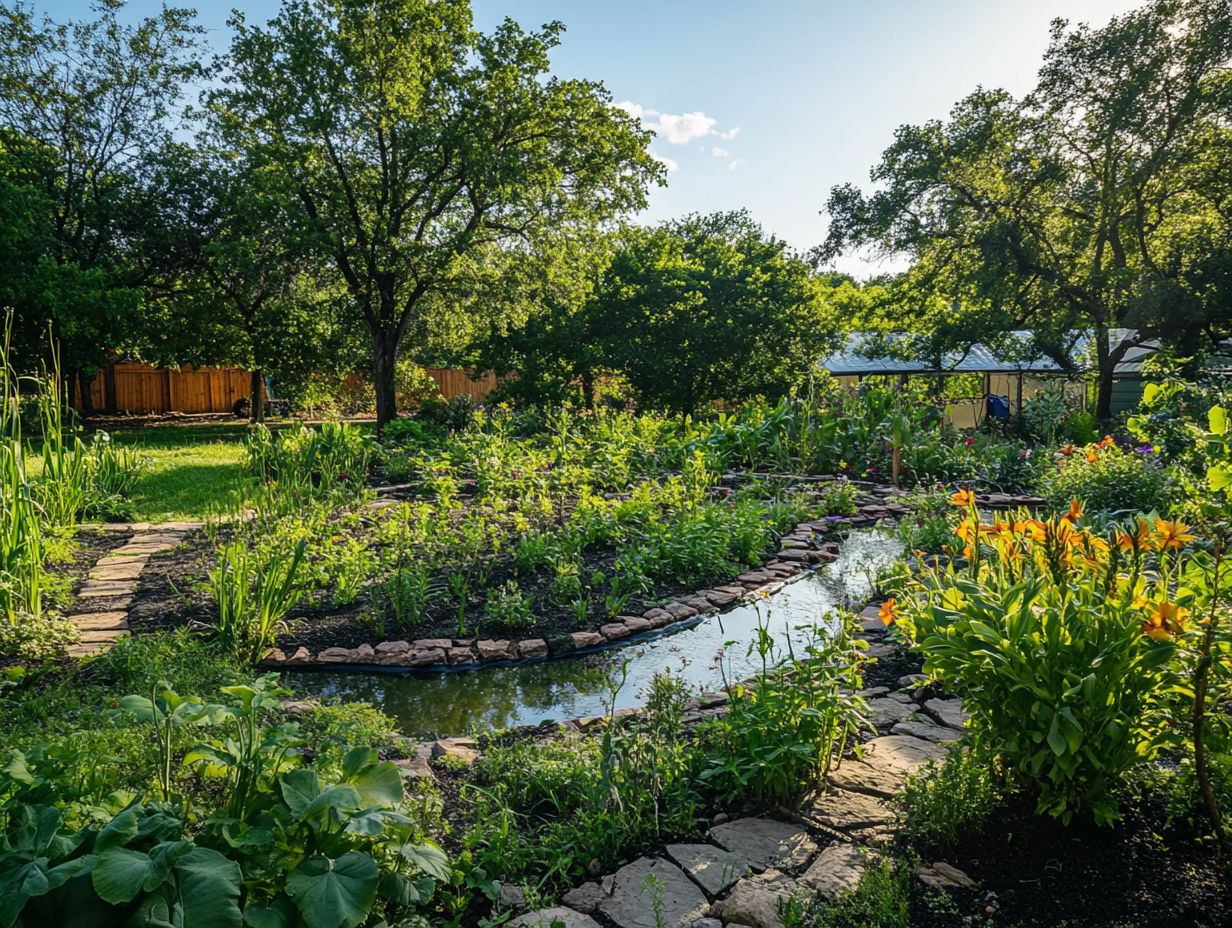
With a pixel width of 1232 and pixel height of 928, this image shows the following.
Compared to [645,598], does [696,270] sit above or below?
above

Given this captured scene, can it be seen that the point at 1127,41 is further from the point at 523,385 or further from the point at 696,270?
the point at 523,385

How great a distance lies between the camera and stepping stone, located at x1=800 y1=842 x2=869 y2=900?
184 centimetres

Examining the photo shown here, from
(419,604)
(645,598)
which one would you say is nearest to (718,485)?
(645,598)

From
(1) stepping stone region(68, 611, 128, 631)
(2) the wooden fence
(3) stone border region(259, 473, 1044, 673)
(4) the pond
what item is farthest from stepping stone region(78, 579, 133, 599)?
(2) the wooden fence

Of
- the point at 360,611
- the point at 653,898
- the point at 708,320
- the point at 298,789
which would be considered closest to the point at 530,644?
the point at 360,611

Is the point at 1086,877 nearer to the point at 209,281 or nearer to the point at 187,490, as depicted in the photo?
the point at 187,490

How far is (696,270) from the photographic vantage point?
44.7 feet

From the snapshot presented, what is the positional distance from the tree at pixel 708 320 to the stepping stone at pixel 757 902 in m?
12.0

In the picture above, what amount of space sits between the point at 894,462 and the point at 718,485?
2043 mm

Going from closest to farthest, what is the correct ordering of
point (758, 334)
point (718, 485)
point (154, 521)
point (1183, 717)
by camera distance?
point (1183, 717) < point (154, 521) < point (718, 485) < point (758, 334)

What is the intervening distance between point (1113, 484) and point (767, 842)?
5.26 metres

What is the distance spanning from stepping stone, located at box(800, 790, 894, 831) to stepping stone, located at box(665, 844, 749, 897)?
0.32m

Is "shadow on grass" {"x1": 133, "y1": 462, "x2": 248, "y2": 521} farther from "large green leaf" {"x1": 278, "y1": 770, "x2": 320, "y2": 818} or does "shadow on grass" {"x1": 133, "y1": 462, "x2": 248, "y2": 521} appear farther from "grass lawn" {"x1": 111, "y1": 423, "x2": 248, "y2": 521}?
"large green leaf" {"x1": 278, "y1": 770, "x2": 320, "y2": 818}

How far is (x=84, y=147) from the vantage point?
51.4 ft
